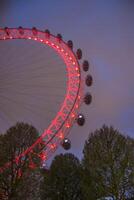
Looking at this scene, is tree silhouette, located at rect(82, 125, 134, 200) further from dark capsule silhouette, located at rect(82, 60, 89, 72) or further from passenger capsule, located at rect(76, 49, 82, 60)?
passenger capsule, located at rect(76, 49, 82, 60)

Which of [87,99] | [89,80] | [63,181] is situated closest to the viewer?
[87,99]

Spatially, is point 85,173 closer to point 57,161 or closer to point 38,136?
point 38,136

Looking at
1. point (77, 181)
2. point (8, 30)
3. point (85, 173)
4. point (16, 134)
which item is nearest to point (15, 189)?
point (16, 134)

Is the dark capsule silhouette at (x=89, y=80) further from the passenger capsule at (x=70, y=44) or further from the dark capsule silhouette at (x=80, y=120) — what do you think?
the passenger capsule at (x=70, y=44)

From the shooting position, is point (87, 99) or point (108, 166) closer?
point (108, 166)

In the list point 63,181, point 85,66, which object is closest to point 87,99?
point 85,66

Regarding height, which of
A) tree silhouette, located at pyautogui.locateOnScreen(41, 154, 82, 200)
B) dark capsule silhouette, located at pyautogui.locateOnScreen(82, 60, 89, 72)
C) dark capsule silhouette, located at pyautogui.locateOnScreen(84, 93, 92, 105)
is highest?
dark capsule silhouette, located at pyautogui.locateOnScreen(82, 60, 89, 72)

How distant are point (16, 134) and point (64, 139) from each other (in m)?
6.83

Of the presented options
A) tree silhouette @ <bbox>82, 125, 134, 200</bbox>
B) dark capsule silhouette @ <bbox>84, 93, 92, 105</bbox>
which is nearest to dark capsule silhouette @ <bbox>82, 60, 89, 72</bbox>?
dark capsule silhouette @ <bbox>84, 93, 92, 105</bbox>

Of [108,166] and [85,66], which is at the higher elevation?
[85,66]

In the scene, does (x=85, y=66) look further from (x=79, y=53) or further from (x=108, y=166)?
(x=108, y=166)

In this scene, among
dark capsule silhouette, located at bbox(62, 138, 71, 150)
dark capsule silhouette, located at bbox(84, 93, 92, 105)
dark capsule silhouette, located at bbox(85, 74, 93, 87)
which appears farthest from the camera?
dark capsule silhouette, located at bbox(85, 74, 93, 87)

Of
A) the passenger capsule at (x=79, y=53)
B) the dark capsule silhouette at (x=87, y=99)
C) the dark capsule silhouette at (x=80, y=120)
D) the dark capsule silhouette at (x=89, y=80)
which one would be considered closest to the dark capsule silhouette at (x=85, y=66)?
the passenger capsule at (x=79, y=53)

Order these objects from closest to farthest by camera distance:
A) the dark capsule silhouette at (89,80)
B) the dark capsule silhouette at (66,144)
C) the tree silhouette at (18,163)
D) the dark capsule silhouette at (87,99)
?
the tree silhouette at (18,163)
the dark capsule silhouette at (66,144)
the dark capsule silhouette at (87,99)
the dark capsule silhouette at (89,80)
